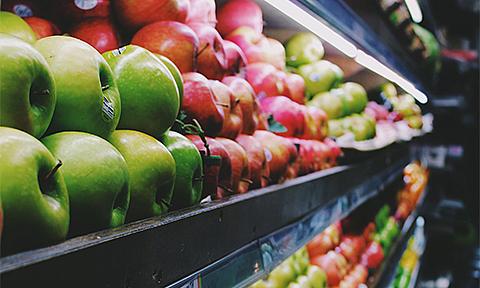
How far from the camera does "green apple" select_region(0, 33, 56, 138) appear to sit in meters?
0.60

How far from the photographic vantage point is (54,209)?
0.60 m

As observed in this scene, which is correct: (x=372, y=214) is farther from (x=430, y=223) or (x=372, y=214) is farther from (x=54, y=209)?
(x=54, y=209)

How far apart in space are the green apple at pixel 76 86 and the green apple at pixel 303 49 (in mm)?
1859

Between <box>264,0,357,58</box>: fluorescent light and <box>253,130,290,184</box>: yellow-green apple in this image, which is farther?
<box>253,130,290,184</box>: yellow-green apple

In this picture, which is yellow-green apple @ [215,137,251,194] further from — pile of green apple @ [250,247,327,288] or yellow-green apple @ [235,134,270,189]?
pile of green apple @ [250,247,327,288]

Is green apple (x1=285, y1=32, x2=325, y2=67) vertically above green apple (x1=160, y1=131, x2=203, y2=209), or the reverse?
green apple (x1=285, y1=32, x2=325, y2=67)

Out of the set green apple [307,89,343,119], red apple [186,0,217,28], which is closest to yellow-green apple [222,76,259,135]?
red apple [186,0,217,28]

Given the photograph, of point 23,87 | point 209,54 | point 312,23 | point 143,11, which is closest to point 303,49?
point 312,23

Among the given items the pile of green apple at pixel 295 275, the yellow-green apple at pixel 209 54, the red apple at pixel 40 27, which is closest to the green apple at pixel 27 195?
the red apple at pixel 40 27

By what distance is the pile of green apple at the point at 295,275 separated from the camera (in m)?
1.93

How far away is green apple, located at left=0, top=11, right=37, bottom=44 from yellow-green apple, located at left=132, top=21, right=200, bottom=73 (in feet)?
1.33

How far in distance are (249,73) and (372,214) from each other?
2.08 m

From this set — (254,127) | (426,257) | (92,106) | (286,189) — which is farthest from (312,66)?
(426,257)

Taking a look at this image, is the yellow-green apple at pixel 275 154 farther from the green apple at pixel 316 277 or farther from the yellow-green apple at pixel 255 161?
the green apple at pixel 316 277
